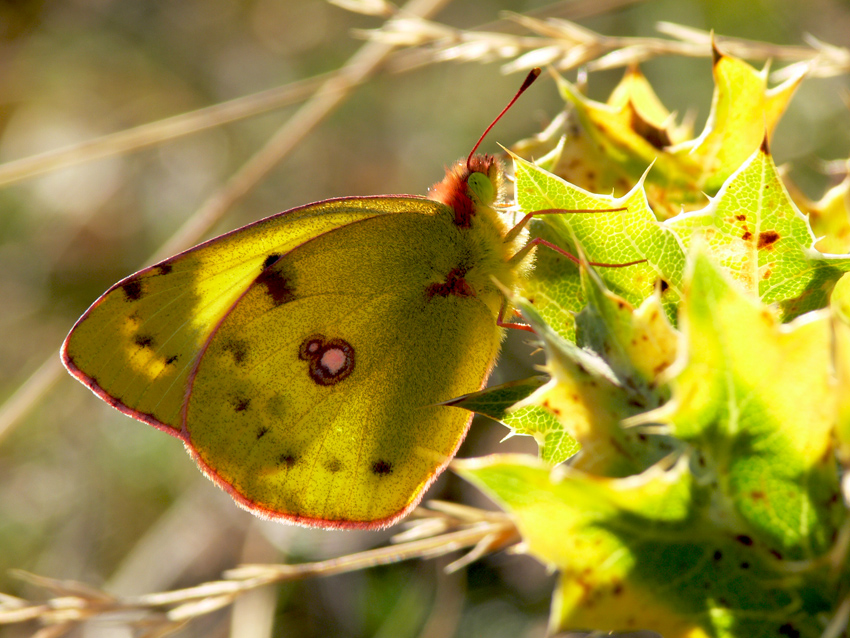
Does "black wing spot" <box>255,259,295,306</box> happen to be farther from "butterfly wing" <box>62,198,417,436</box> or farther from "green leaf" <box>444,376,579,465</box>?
"green leaf" <box>444,376,579,465</box>

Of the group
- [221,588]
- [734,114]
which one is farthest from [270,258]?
[734,114]

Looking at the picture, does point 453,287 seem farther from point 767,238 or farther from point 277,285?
point 767,238

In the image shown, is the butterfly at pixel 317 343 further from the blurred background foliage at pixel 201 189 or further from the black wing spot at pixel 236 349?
the blurred background foliage at pixel 201 189

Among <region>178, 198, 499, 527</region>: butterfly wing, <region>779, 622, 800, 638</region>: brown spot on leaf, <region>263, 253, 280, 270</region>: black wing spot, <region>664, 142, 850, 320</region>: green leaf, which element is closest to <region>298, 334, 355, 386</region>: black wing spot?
<region>178, 198, 499, 527</region>: butterfly wing

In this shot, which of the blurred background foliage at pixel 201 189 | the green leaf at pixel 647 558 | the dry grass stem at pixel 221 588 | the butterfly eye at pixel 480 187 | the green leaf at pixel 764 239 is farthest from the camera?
the blurred background foliage at pixel 201 189

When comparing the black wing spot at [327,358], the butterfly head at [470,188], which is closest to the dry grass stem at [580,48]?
the butterfly head at [470,188]

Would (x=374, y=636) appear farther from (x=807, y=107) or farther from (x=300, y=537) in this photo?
(x=807, y=107)

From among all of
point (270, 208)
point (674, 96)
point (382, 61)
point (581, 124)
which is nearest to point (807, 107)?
point (674, 96)
